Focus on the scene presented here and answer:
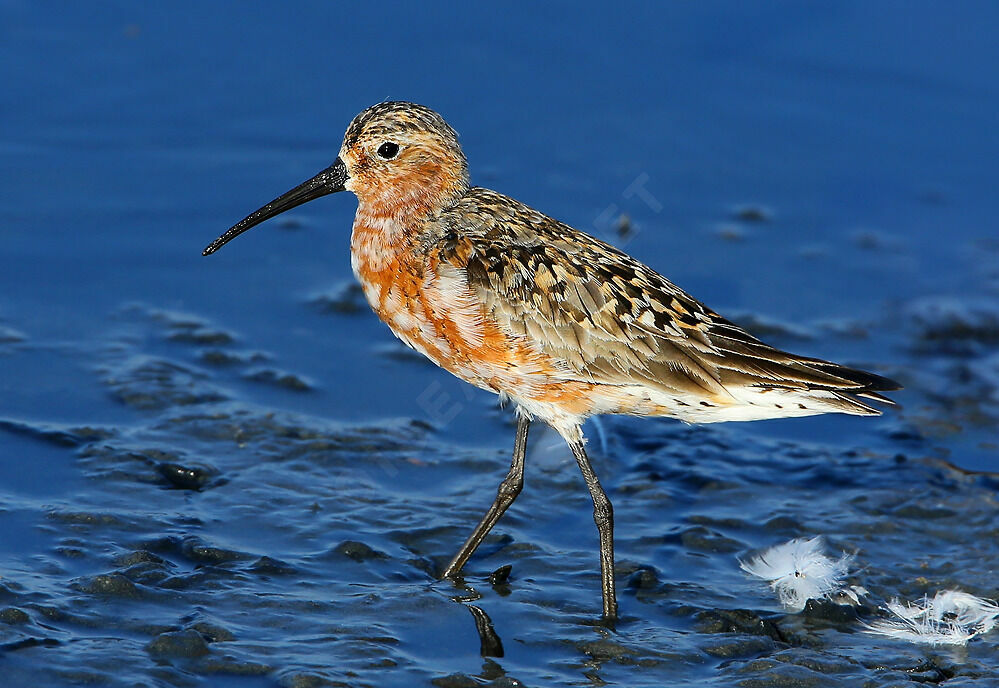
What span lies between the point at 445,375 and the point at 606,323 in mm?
2893

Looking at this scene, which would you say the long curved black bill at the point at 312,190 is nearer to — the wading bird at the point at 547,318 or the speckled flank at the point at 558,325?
the wading bird at the point at 547,318

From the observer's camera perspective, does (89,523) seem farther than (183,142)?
No

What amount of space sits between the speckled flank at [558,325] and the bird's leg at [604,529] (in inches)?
8.9

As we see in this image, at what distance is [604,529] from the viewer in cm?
806

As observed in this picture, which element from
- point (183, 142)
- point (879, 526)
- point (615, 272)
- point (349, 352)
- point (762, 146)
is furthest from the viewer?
point (762, 146)

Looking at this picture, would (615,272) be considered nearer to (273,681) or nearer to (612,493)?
(612,493)

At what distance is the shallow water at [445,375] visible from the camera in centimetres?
750

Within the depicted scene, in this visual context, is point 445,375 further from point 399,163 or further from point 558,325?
point 558,325

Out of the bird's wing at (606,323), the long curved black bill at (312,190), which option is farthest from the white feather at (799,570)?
the long curved black bill at (312,190)

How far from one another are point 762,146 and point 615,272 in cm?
595

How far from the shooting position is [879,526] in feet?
29.3

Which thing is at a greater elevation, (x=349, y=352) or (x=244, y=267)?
(x=244, y=267)

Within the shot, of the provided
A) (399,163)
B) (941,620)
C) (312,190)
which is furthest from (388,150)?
(941,620)

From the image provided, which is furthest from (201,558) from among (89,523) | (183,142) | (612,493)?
(183,142)
